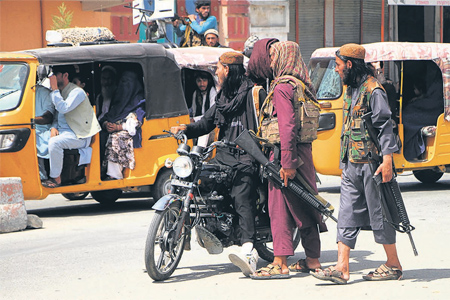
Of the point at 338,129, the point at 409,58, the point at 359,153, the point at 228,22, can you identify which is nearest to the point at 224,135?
the point at 359,153

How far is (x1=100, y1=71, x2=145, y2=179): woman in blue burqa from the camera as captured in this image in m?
10.7

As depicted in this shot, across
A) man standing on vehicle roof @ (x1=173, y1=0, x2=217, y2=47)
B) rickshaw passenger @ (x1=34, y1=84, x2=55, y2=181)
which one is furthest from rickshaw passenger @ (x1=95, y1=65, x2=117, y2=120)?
man standing on vehicle roof @ (x1=173, y1=0, x2=217, y2=47)

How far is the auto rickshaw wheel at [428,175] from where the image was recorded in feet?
43.9

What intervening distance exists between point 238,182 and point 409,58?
5.99m

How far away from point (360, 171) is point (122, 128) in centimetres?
486

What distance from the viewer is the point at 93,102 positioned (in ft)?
35.4

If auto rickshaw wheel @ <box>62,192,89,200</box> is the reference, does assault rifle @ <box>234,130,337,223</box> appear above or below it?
above

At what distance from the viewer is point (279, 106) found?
668 cm

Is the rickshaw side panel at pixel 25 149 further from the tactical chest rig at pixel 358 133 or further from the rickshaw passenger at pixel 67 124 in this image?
the tactical chest rig at pixel 358 133

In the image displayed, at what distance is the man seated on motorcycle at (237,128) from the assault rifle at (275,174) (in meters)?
0.20

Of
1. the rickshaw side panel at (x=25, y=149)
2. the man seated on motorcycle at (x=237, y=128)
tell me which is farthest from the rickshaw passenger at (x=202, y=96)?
the man seated on motorcycle at (x=237, y=128)

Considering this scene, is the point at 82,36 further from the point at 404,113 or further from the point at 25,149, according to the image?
the point at 404,113

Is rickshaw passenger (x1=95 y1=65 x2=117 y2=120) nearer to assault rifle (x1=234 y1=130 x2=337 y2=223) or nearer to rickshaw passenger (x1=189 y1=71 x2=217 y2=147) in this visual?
rickshaw passenger (x1=189 y1=71 x2=217 y2=147)

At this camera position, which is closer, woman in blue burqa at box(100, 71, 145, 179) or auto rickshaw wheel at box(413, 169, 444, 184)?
woman in blue burqa at box(100, 71, 145, 179)
